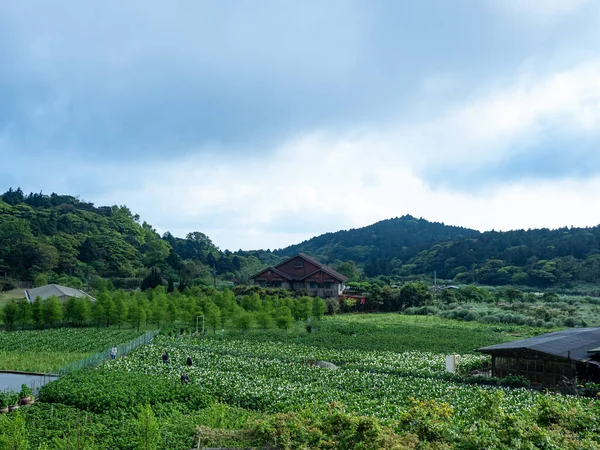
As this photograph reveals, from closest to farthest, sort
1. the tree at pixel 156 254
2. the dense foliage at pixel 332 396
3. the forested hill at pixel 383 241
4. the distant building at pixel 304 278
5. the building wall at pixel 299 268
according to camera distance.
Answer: the dense foliage at pixel 332 396 → the distant building at pixel 304 278 → the building wall at pixel 299 268 → the tree at pixel 156 254 → the forested hill at pixel 383 241

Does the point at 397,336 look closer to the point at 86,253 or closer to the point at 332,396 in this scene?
the point at 332,396

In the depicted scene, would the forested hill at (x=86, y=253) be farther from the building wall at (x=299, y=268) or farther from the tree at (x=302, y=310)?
the tree at (x=302, y=310)

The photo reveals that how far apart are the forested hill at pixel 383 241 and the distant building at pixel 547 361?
88558 millimetres

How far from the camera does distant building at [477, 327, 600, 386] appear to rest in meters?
20.0

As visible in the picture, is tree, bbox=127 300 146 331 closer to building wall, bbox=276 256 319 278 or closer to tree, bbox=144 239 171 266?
building wall, bbox=276 256 319 278

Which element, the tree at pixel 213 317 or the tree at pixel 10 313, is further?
the tree at pixel 10 313

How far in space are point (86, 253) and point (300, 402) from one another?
233 feet

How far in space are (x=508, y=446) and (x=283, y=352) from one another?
68.1 feet

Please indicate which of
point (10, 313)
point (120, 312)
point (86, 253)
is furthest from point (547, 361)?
point (86, 253)

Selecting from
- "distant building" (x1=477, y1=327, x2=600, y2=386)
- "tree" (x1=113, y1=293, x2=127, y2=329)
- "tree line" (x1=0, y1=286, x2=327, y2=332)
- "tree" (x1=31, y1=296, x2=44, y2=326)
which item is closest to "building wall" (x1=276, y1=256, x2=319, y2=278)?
"tree line" (x1=0, y1=286, x2=327, y2=332)

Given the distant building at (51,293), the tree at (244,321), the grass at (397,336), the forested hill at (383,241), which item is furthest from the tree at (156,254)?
the forested hill at (383,241)

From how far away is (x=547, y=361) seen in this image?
67.4 ft

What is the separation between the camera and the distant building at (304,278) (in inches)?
2397

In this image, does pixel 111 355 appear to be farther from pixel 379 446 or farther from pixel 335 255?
pixel 335 255
